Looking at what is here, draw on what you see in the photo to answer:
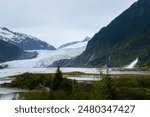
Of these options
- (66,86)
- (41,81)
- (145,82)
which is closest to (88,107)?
(66,86)

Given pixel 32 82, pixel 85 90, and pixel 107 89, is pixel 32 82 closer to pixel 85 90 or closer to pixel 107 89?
pixel 85 90

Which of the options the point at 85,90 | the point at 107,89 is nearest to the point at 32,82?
the point at 85,90

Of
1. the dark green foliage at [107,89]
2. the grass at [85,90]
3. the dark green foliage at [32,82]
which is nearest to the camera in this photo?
the dark green foliage at [107,89]

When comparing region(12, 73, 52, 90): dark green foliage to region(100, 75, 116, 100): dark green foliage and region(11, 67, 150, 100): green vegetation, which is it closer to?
region(11, 67, 150, 100): green vegetation

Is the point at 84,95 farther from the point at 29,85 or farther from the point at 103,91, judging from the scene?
the point at 29,85

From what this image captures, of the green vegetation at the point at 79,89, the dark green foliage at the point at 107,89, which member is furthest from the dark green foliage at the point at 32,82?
the dark green foliage at the point at 107,89

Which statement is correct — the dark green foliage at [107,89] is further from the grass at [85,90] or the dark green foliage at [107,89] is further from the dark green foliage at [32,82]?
the dark green foliage at [32,82]

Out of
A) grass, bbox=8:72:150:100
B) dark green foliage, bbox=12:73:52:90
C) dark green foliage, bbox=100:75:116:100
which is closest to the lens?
dark green foliage, bbox=100:75:116:100

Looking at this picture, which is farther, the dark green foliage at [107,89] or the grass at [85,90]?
the grass at [85,90]

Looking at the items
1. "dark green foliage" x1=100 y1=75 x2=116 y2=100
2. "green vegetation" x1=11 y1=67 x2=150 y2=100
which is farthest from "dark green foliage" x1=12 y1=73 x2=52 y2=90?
"dark green foliage" x1=100 y1=75 x2=116 y2=100
